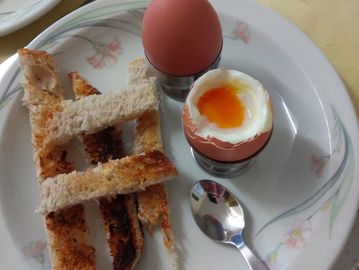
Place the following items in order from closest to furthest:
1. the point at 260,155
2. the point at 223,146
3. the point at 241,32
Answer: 1. the point at 223,146
2. the point at 260,155
3. the point at 241,32

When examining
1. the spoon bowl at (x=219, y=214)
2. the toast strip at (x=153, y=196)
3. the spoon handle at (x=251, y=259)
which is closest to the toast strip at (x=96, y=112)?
the toast strip at (x=153, y=196)

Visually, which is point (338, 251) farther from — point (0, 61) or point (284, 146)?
point (0, 61)

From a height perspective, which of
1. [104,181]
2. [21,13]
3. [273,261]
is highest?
[21,13]

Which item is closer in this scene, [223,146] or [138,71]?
[223,146]

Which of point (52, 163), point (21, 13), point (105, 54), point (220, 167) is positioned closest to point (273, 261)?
point (220, 167)

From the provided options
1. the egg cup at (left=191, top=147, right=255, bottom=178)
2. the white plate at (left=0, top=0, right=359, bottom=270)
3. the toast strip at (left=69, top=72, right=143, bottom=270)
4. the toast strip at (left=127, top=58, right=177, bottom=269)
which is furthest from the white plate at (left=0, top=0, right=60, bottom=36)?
the egg cup at (left=191, top=147, right=255, bottom=178)

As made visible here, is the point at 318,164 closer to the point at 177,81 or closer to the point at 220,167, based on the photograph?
the point at 220,167

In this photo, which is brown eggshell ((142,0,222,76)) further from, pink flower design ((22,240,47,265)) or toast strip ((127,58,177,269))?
pink flower design ((22,240,47,265))

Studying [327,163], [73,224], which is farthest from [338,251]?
[73,224]
